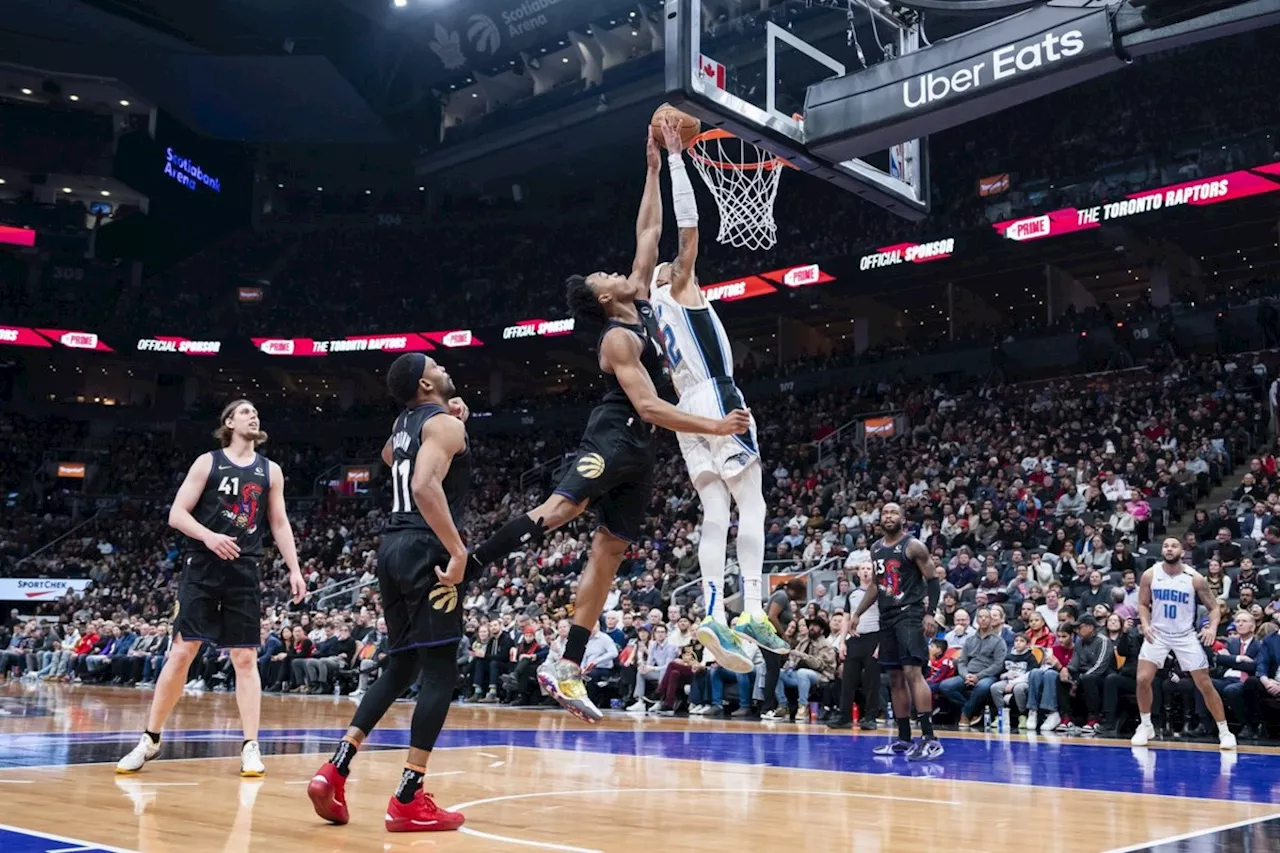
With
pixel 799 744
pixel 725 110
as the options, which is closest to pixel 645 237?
pixel 725 110

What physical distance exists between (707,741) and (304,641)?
432 inches

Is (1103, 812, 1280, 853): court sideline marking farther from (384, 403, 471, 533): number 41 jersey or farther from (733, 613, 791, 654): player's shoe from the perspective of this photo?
(384, 403, 471, 533): number 41 jersey

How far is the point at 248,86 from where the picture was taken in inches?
1487

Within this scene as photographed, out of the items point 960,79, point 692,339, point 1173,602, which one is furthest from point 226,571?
point 1173,602

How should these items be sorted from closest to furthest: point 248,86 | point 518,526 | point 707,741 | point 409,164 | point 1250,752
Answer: point 518,526 < point 1250,752 < point 707,741 < point 248,86 < point 409,164

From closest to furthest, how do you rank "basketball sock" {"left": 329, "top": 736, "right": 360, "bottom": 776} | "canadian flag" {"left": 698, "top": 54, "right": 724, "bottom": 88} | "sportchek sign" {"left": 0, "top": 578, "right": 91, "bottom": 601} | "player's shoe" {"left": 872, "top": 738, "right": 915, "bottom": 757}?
"basketball sock" {"left": 329, "top": 736, "right": 360, "bottom": 776} → "canadian flag" {"left": 698, "top": 54, "right": 724, "bottom": 88} → "player's shoe" {"left": 872, "top": 738, "right": 915, "bottom": 757} → "sportchek sign" {"left": 0, "top": 578, "right": 91, "bottom": 601}

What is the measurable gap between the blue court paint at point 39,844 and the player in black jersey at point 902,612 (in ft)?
21.0

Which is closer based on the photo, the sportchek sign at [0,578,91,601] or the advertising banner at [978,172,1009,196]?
the advertising banner at [978,172,1009,196]

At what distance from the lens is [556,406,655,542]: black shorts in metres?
5.56

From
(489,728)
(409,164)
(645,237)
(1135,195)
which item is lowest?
(489,728)

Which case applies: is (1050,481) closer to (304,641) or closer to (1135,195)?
(1135,195)

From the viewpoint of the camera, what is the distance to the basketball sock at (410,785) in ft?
16.4

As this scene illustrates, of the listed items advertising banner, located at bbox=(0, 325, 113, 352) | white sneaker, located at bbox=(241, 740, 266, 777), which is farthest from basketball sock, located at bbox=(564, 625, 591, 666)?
advertising banner, located at bbox=(0, 325, 113, 352)

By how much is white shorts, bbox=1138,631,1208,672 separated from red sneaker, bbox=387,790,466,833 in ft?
25.8
